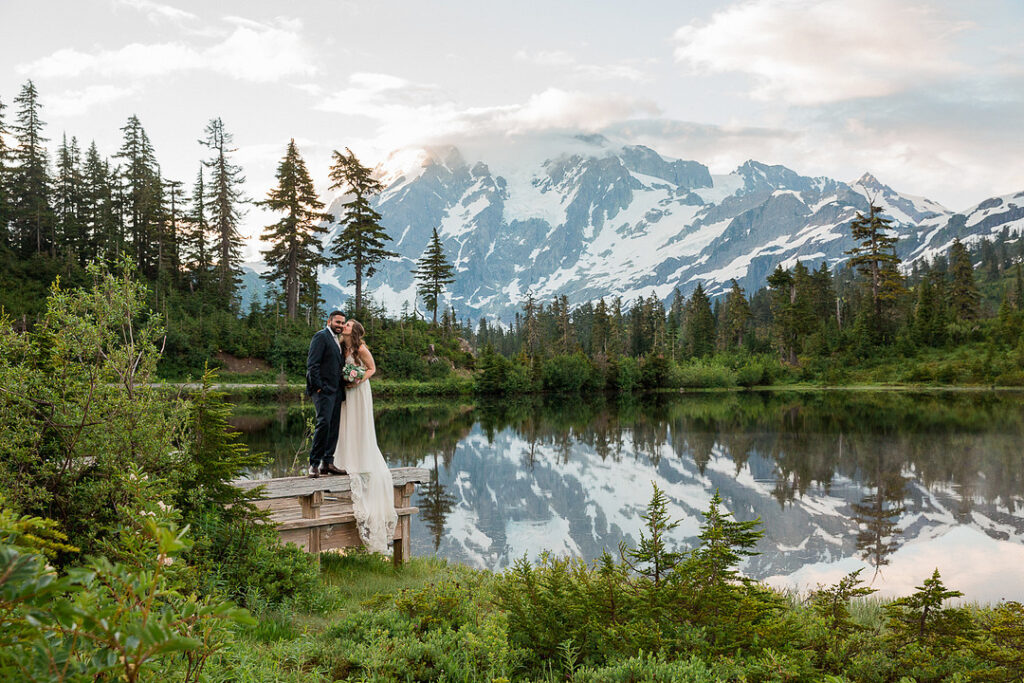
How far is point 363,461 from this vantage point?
700 centimetres

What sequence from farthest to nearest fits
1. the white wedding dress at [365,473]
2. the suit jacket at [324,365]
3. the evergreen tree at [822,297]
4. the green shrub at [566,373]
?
the evergreen tree at [822,297] < the green shrub at [566,373] < the suit jacket at [324,365] < the white wedding dress at [365,473]

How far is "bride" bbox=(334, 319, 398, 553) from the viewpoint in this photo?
676 centimetres

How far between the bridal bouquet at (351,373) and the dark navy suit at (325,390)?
8 centimetres

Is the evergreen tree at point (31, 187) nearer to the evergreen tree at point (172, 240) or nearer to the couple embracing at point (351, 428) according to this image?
the evergreen tree at point (172, 240)

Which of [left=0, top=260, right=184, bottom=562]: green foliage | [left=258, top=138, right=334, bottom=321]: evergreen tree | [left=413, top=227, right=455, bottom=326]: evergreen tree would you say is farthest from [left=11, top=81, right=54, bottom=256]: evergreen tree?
[left=0, top=260, right=184, bottom=562]: green foliage

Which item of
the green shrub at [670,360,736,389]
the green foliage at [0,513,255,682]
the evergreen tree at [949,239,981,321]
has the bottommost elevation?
the green shrub at [670,360,736,389]

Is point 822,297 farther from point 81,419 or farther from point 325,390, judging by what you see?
point 81,419

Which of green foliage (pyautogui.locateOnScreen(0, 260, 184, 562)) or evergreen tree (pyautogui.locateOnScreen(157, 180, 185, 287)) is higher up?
evergreen tree (pyautogui.locateOnScreen(157, 180, 185, 287))

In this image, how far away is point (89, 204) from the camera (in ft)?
151

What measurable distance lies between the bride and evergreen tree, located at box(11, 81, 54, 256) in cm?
4437

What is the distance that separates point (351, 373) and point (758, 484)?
10.6m

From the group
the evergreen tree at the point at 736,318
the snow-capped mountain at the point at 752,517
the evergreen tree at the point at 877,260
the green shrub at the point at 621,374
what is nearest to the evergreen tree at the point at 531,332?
the green shrub at the point at 621,374

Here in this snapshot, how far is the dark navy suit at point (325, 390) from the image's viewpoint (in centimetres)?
722

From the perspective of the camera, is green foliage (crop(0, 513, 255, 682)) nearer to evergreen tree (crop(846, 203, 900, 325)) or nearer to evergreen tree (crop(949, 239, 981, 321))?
evergreen tree (crop(846, 203, 900, 325))
